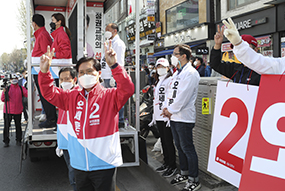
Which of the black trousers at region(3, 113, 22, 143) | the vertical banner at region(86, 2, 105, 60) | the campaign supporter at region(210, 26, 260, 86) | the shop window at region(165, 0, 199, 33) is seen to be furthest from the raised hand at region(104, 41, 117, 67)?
the shop window at region(165, 0, 199, 33)

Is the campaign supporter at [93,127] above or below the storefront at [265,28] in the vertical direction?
below

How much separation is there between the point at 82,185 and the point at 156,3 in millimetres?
27686

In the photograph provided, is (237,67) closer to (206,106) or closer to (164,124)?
(206,106)

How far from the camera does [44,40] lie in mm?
5910

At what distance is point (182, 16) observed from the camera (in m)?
24.2

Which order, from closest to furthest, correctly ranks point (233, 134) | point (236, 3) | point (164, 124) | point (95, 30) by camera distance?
1. point (233, 134)
2. point (164, 124)
3. point (95, 30)
4. point (236, 3)

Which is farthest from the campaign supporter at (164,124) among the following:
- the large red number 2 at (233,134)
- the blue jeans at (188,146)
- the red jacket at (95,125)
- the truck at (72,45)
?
the red jacket at (95,125)

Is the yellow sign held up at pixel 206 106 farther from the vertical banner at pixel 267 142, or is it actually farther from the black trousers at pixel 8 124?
the black trousers at pixel 8 124

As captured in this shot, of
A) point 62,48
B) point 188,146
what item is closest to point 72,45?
point 62,48

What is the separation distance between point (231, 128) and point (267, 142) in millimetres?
650

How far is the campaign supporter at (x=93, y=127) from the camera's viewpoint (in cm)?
283

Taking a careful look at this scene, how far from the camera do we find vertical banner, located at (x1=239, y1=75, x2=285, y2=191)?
2.33 meters

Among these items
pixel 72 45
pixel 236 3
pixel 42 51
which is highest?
pixel 236 3

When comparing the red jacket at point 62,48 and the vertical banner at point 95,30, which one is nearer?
the red jacket at point 62,48
